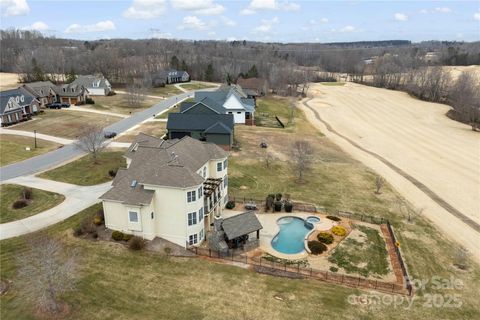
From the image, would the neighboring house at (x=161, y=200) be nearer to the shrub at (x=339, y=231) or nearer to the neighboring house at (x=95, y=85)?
the shrub at (x=339, y=231)

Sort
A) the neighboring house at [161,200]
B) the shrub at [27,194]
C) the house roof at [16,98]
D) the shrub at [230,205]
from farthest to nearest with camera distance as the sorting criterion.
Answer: the house roof at [16,98], the shrub at [230,205], the shrub at [27,194], the neighboring house at [161,200]

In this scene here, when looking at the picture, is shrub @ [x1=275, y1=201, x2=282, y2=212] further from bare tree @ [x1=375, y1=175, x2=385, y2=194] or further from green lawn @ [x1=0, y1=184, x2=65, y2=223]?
green lawn @ [x1=0, y1=184, x2=65, y2=223]

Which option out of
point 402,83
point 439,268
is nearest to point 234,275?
point 439,268

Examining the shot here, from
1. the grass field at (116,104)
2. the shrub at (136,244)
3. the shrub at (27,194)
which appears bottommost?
the shrub at (136,244)

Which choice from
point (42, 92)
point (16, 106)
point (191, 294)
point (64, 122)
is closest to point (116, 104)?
point (42, 92)

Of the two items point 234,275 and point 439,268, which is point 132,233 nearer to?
point 234,275

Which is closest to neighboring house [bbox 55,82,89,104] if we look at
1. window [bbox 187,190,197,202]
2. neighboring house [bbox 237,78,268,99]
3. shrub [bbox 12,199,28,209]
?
neighboring house [bbox 237,78,268,99]

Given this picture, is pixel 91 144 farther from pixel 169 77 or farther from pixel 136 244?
pixel 169 77

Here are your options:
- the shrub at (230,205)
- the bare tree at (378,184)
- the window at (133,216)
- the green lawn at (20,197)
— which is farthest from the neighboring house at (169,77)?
the window at (133,216)
